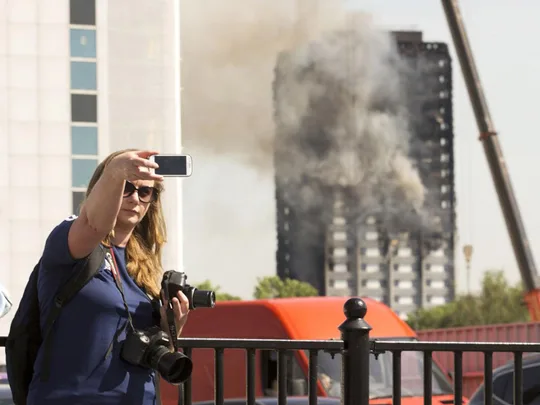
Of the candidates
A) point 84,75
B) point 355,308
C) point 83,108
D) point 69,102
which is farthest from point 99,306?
point 84,75

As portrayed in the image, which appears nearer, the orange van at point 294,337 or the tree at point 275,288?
the orange van at point 294,337

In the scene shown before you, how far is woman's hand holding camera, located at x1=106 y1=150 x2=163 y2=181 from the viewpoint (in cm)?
382

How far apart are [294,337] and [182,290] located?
9660mm

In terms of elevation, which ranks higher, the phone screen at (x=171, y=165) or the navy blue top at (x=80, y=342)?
the phone screen at (x=171, y=165)

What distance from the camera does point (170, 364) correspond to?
4180 mm

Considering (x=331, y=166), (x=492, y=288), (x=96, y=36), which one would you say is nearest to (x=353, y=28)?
(x=331, y=166)

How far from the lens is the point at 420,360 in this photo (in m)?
13.1

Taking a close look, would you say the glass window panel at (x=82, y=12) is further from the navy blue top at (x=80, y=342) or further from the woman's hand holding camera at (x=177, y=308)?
the navy blue top at (x=80, y=342)

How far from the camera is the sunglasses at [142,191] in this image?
412cm

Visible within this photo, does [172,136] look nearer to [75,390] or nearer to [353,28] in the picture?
[75,390]

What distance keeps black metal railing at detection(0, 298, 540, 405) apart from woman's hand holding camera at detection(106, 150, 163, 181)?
6.05 ft

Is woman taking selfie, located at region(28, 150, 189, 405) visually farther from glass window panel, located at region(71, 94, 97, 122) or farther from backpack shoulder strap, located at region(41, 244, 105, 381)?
glass window panel, located at region(71, 94, 97, 122)

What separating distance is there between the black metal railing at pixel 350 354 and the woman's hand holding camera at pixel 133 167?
6.05ft

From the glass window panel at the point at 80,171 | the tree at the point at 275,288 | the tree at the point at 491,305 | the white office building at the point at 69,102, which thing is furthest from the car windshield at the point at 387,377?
the tree at the point at 275,288
